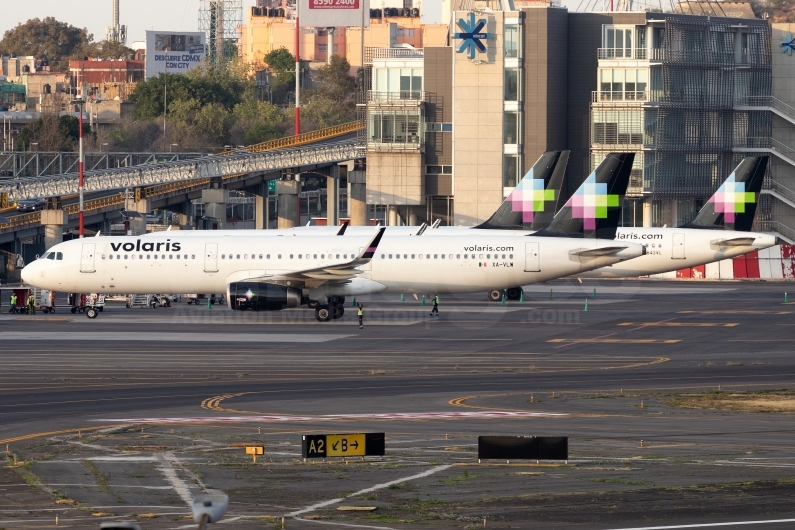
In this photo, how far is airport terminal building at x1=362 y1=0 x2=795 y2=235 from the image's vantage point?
11256 cm

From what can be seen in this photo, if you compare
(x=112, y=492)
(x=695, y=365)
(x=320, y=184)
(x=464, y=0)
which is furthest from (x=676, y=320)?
(x=320, y=184)

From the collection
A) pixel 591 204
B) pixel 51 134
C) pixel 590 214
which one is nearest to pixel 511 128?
pixel 591 204

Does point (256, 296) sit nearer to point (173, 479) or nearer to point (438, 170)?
point (173, 479)

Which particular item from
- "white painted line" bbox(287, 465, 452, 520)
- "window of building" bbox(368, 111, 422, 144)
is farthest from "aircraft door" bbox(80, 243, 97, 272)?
"window of building" bbox(368, 111, 422, 144)

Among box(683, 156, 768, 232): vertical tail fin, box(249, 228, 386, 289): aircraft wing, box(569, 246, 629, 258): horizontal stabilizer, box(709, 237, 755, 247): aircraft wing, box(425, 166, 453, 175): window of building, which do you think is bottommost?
box(249, 228, 386, 289): aircraft wing

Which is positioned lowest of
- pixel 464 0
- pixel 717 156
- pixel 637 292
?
pixel 637 292

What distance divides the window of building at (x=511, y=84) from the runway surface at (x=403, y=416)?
1945 inches

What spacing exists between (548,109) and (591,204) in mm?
48401

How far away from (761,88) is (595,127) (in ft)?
63.6

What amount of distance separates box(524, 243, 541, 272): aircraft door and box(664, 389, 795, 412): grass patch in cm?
2612

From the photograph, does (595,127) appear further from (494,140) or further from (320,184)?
(320,184)

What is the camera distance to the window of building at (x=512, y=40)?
11156 cm

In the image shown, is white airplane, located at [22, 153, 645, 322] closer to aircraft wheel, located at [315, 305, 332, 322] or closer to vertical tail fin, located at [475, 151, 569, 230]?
aircraft wheel, located at [315, 305, 332, 322]

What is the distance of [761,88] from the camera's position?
12219cm
